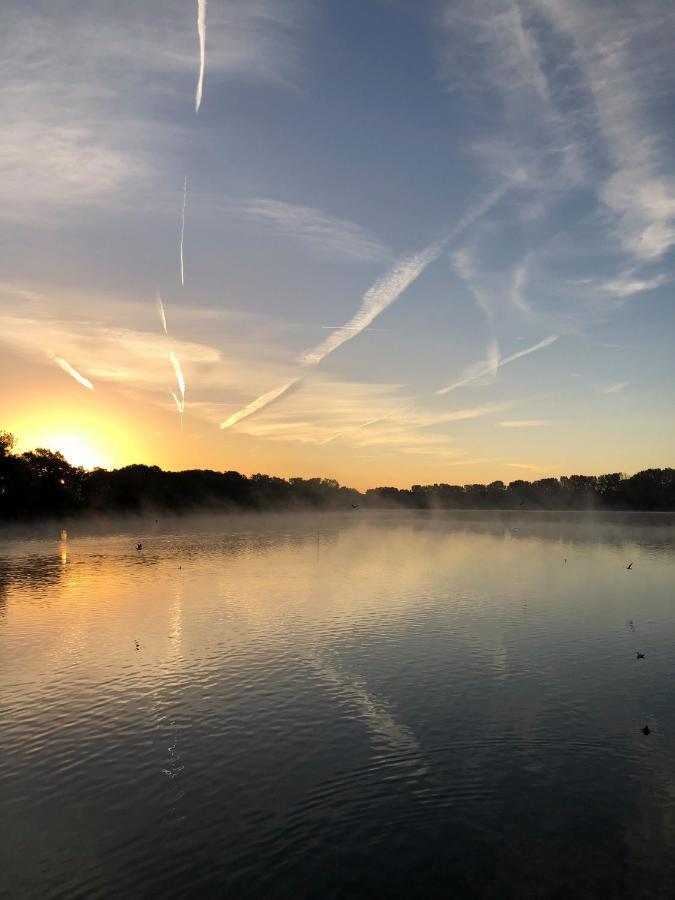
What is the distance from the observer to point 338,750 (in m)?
29.9

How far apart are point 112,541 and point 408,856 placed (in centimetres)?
15085

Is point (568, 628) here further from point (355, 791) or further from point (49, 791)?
point (49, 791)

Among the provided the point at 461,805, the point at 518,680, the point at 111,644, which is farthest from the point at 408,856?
the point at 111,644

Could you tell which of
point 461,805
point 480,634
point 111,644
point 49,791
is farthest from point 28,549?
point 461,805

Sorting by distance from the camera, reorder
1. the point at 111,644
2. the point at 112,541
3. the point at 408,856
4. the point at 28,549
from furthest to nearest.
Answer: the point at 112,541 → the point at 28,549 → the point at 111,644 → the point at 408,856

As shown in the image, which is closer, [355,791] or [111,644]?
[355,791]

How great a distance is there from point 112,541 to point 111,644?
115 metres

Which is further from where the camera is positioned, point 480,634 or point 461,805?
point 480,634

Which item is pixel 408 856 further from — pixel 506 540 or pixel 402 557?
pixel 506 540

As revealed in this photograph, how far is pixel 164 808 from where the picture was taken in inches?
976

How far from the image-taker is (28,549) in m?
135

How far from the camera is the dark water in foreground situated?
2109 cm

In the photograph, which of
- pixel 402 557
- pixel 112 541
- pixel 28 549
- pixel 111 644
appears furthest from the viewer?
pixel 112 541

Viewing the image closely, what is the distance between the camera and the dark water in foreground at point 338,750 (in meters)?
21.1
